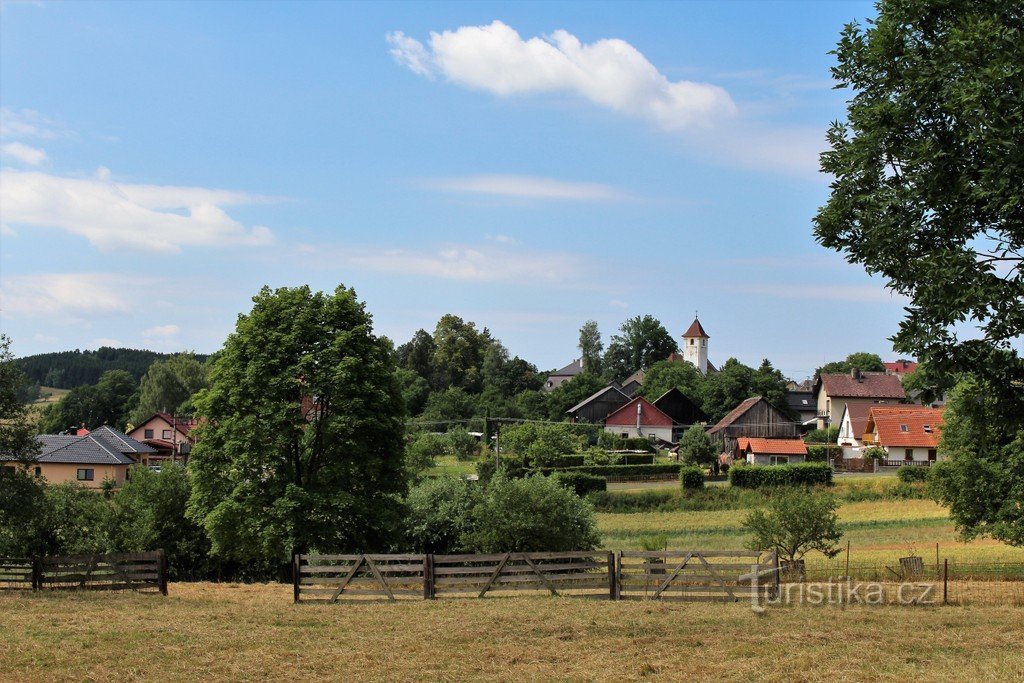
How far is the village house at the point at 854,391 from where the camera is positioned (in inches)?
3976

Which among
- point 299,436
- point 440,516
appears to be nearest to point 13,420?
point 299,436

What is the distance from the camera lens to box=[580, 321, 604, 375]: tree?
518 feet

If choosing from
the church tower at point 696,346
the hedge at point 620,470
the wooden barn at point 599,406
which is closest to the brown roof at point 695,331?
the church tower at point 696,346

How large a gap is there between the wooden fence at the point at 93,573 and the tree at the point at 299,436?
1970 mm

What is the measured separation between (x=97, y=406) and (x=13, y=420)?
118m

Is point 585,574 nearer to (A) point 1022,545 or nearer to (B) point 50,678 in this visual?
(B) point 50,678

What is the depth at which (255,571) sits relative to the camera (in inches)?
1491

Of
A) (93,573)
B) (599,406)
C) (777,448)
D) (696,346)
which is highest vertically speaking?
(696,346)

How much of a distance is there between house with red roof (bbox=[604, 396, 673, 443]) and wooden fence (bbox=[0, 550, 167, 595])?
77.1 meters

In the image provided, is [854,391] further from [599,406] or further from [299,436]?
[299,436]

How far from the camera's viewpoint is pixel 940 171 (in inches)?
596

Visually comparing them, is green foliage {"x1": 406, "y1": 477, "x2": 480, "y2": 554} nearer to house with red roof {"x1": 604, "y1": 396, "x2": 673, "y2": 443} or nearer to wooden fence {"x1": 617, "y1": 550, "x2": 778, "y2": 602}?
wooden fence {"x1": 617, "y1": 550, "x2": 778, "y2": 602}

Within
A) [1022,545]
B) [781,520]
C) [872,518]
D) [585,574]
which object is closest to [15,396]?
[585,574]

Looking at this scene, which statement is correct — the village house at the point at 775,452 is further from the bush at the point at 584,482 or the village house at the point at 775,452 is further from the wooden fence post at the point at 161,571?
the wooden fence post at the point at 161,571
